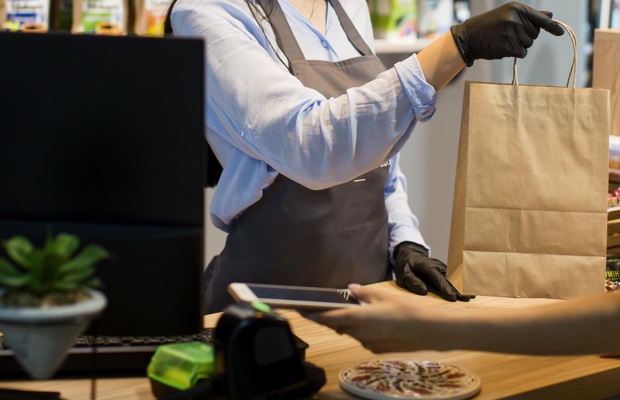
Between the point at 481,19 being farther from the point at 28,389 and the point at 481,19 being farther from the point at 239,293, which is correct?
the point at 28,389

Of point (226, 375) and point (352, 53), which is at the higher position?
point (352, 53)

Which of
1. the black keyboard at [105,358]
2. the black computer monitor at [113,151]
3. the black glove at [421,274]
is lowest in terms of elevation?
the black keyboard at [105,358]

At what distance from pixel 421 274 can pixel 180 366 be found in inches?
29.8

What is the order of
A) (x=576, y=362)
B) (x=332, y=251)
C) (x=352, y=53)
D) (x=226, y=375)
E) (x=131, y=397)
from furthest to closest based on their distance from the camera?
(x=352, y=53) < (x=332, y=251) < (x=576, y=362) < (x=131, y=397) < (x=226, y=375)

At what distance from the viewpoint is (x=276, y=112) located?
167 cm

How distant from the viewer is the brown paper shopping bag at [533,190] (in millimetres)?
1625

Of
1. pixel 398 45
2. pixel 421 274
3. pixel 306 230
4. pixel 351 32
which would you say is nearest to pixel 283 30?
pixel 351 32

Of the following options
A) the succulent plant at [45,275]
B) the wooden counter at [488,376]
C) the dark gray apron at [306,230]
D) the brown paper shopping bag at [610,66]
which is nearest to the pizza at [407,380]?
the wooden counter at [488,376]

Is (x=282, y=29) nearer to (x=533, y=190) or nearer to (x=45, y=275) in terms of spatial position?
(x=533, y=190)

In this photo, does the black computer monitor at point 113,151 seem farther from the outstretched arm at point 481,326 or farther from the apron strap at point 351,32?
the apron strap at point 351,32

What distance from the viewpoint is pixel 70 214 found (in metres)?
1.13

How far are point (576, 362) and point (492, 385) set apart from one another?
18 cm

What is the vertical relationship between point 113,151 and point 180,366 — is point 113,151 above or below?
above

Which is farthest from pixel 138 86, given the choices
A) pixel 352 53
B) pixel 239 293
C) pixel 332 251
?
pixel 352 53
